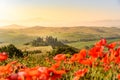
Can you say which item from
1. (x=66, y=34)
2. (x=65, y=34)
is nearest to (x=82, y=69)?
(x=65, y=34)

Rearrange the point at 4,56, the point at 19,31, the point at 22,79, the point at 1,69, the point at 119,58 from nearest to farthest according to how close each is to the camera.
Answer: the point at 22,79 < the point at 1,69 < the point at 4,56 < the point at 119,58 < the point at 19,31

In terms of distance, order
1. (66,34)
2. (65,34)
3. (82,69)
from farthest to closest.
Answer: (66,34) < (65,34) < (82,69)

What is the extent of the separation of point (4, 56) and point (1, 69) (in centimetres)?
31

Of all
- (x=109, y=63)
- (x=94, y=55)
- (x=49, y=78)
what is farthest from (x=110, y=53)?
(x=49, y=78)

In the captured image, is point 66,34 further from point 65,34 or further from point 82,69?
point 82,69

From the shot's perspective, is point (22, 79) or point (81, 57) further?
point (81, 57)

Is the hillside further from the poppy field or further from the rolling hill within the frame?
the poppy field

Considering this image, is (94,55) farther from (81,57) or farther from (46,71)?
(46,71)

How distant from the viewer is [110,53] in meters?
2.63

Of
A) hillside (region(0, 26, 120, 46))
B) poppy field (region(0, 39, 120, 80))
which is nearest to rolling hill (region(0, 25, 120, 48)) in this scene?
hillside (region(0, 26, 120, 46))

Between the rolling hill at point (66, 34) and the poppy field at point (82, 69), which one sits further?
the rolling hill at point (66, 34)

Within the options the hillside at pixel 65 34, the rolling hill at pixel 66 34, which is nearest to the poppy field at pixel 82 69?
the hillside at pixel 65 34

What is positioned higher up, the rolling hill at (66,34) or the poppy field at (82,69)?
the poppy field at (82,69)

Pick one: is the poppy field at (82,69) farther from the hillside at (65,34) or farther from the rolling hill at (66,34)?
Answer: the rolling hill at (66,34)
